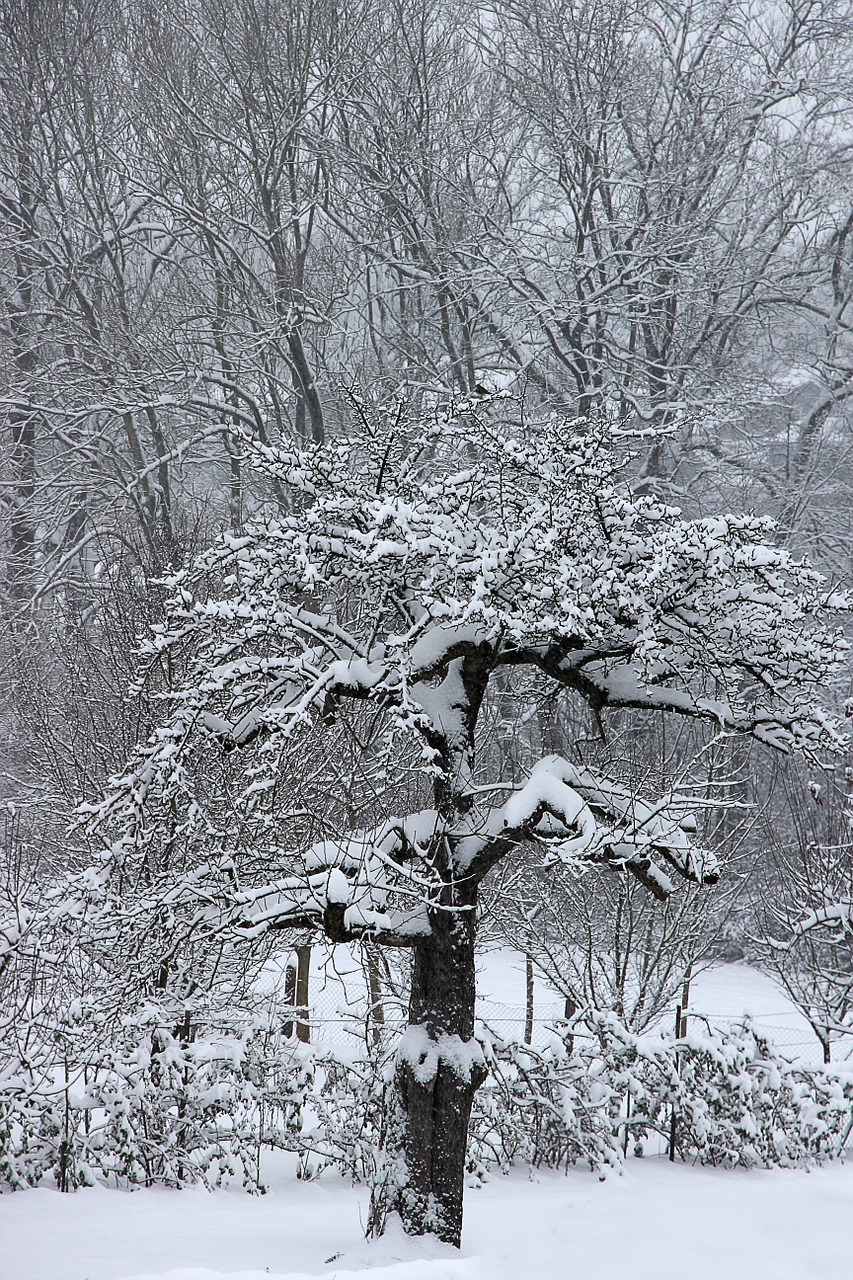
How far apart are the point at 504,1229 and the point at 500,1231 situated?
0.07 meters

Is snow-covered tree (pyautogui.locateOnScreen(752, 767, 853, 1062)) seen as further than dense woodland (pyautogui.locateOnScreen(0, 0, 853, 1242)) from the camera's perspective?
Yes

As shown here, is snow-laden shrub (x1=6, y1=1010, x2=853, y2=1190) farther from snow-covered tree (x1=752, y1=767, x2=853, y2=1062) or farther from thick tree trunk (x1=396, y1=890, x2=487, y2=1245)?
thick tree trunk (x1=396, y1=890, x2=487, y2=1245)

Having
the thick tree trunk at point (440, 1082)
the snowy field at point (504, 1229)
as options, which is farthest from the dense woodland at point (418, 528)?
the snowy field at point (504, 1229)

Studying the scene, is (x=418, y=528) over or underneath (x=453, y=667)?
over

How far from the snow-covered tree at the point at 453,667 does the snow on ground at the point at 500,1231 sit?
37.9 inches

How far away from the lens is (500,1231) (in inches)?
279

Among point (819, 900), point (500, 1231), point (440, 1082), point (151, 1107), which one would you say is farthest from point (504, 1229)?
point (819, 900)

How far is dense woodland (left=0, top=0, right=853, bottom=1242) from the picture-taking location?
19.3 feet

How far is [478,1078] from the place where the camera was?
6094 millimetres

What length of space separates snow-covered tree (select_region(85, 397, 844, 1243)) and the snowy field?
3.21 ft

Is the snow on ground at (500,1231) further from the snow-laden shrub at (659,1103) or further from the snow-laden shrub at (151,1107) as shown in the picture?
the snow-laden shrub at (659,1103)

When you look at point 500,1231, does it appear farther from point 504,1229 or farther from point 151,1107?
point 151,1107

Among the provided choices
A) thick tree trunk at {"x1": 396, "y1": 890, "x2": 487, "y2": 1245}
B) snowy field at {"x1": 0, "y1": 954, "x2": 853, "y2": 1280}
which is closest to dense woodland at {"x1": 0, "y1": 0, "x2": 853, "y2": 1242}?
thick tree trunk at {"x1": 396, "y1": 890, "x2": 487, "y2": 1245}

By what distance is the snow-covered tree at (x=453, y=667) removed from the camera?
548 centimetres
